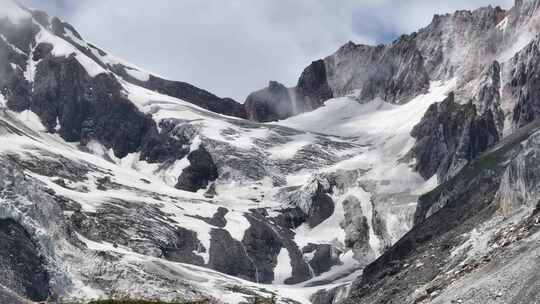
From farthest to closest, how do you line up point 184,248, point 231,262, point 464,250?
point 231,262 < point 184,248 < point 464,250

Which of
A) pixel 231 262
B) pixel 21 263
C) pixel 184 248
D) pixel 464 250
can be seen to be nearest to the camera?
pixel 464 250

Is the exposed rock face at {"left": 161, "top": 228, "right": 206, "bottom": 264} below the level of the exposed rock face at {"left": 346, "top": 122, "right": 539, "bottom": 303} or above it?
above

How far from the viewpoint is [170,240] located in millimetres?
190125

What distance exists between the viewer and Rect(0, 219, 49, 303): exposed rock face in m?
114

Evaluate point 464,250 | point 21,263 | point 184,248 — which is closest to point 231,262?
point 184,248

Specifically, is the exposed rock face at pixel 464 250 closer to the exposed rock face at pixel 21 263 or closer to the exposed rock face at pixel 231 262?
the exposed rock face at pixel 21 263

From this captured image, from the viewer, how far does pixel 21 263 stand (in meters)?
119

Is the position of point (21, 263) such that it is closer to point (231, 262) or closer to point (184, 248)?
point (184, 248)

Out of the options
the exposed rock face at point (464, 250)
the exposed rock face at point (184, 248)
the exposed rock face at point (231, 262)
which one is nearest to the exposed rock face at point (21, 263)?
the exposed rock face at point (464, 250)

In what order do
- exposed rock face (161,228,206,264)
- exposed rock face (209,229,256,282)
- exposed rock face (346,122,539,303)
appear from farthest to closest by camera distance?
exposed rock face (209,229,256,282) < exposed rock face (161,228,206,264) < exposed rock face (346,122,539,303)

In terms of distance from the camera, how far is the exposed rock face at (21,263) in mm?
113625

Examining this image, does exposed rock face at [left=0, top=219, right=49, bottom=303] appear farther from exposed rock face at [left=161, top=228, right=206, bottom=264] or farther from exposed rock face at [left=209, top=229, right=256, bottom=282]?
exposed rock face at [left=209, top=229, right=256, bottom=282]

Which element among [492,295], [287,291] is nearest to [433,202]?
[287,291]

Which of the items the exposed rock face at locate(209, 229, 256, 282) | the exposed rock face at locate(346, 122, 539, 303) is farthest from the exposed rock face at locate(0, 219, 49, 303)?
the exposed rock face at locate(209, 229, 256, 282)
